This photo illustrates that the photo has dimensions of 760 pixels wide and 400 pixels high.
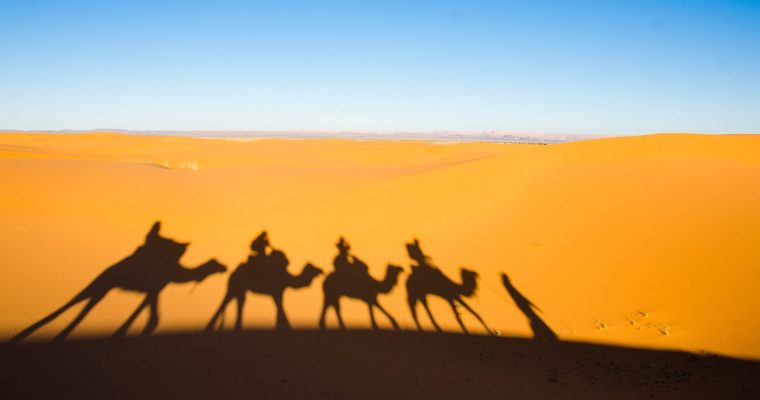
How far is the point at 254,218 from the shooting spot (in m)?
9.60

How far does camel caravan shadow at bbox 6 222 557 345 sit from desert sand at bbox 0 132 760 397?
0.12 metres

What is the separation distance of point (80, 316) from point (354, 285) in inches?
147

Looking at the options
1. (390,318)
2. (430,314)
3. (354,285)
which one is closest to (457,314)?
Result: (430,314)

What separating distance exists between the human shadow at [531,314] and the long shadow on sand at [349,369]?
26cm

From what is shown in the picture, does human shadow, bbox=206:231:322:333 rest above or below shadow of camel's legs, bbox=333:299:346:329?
above

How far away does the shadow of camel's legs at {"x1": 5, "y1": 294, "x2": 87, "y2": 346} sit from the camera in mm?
4704

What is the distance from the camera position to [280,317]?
5.76 meters

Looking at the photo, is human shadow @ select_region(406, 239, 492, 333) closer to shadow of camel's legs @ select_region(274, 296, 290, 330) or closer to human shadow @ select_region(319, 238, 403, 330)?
human shadow @ select_region(319, 238, 403, 330)


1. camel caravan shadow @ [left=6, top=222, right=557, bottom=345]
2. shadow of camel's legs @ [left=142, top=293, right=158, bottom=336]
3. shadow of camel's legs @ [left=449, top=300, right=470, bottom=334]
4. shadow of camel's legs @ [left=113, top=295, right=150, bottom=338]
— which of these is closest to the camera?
shadow of camel's legs @ [left=113, top=295, right=150, bottom=338]

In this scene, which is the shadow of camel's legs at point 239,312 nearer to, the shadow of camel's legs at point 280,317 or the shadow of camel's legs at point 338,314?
the shadow of camel's legs at point 280,317

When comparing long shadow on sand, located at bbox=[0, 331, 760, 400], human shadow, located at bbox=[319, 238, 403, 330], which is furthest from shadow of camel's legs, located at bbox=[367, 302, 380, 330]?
long shadow on sand, located at bbox=[0, 331, 760, 400]

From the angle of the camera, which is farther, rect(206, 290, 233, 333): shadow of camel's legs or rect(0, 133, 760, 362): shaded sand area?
rect(0, 133, 760, 362): shaded sand area

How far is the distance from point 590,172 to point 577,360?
762 centimetres

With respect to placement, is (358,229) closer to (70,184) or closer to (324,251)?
(324,251)
